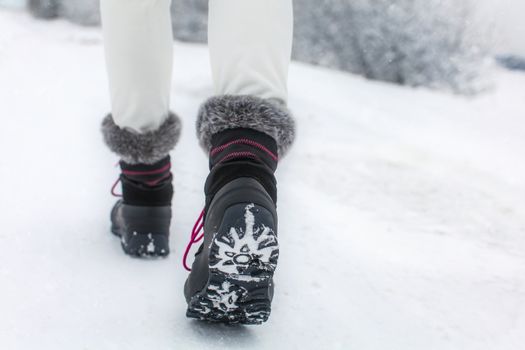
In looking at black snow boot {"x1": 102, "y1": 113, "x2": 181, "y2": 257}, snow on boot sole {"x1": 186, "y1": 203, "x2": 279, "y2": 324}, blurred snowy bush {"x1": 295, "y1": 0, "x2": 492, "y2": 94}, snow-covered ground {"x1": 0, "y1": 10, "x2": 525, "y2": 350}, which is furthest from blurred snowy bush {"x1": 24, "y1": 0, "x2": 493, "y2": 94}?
snow on boot sole {"x1": 186, "y1": 203, "x2": 279, "y2": 324}

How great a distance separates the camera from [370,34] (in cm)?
442

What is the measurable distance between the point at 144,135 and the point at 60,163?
64 cm

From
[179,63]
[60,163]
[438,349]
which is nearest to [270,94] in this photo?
[438,349]

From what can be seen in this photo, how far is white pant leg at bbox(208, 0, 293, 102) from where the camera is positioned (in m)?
0.73

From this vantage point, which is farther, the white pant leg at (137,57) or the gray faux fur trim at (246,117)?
the white pant leg at (137,57)

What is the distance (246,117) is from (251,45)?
100mm

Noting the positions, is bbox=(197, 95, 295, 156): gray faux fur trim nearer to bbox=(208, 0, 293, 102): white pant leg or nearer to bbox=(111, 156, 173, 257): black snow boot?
bbox=(208, 0, 293, 102): white pant leg

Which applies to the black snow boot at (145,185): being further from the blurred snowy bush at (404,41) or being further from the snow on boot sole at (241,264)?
the blurred snowy bush at (404,41)

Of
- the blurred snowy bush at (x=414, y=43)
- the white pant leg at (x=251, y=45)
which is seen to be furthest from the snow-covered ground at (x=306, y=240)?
the blurred snowy bush at (x=414, y=43)

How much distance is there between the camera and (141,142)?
3.00ft

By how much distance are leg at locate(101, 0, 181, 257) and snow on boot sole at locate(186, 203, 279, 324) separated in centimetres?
33

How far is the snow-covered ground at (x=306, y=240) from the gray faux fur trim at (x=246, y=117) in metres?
0.26

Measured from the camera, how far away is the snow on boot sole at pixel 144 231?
95 centimetres

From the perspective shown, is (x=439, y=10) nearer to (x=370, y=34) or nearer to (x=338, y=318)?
(x=370, y=34)
